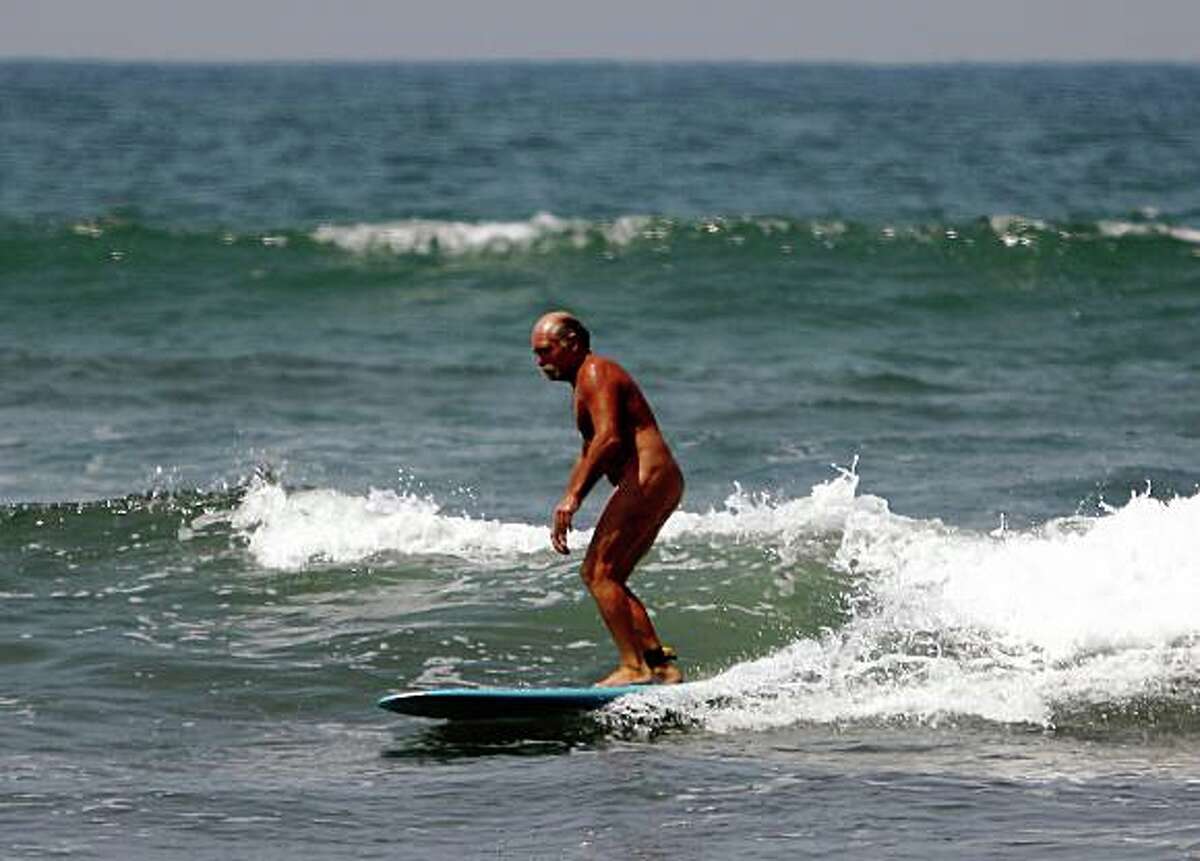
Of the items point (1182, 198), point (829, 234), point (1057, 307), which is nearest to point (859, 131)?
point (1182, 198)

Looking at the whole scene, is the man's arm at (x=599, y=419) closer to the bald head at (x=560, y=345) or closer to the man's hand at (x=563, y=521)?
the bald head at (x=560, y=345)

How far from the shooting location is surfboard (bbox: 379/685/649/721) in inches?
368

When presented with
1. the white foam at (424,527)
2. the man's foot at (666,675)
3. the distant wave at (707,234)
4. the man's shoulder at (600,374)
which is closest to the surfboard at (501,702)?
the man's foot at (666,675)

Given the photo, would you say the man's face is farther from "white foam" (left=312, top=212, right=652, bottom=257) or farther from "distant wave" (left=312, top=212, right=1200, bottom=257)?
"white foam" (left=312, top=212, right=652, bottom=257)

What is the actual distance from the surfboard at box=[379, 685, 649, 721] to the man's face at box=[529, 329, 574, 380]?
4.16 feet

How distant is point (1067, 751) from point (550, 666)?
8.96ft

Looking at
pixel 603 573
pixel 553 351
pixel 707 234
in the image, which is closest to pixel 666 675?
pixel 603 573

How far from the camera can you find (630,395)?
31.4 feet

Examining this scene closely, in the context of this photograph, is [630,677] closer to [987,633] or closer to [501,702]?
[501,702]

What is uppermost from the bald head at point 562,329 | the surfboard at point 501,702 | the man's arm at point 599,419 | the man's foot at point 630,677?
the bald head at point 562,329

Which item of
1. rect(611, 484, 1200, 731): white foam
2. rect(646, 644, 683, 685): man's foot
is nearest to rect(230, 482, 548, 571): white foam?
rect(611, 484, 1200, 731): white foam

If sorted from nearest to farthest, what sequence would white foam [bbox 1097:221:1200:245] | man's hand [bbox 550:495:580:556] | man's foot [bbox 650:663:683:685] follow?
1. man's hand [bbox 550:495:580:556]
2. man's foot [bbox 650:663:683:685]
3. white foam [bbox 1097:221:1200:245]

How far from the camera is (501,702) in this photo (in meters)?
9.43

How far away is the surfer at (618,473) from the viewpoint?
31.1ft
